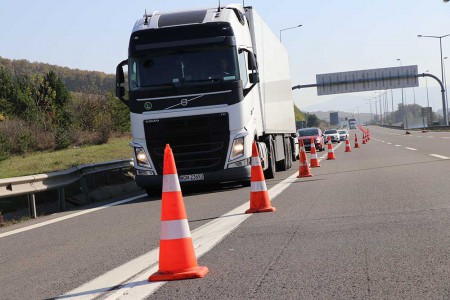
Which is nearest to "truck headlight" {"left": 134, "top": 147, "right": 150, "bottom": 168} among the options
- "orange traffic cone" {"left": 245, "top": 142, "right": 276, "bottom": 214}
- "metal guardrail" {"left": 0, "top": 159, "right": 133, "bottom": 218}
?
"metal guardrail" {"left": 0, "top": 159, "right": 133, "bottom": 218}

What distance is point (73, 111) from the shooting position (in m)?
59.8

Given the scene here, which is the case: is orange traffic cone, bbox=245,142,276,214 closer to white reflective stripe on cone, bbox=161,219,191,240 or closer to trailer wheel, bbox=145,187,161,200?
white reflective stripe on cone, bbox=161,219,191,240

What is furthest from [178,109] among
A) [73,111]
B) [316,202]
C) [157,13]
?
[73,111]

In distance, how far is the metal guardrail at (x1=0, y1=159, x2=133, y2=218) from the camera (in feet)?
38.1

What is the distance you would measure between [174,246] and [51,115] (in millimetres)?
63403

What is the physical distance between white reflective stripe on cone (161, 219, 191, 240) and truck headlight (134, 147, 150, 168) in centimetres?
804

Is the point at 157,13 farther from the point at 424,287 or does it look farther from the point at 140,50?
the point at 424,287

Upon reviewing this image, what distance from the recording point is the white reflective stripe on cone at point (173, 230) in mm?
5586

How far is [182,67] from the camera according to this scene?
1345 centimetres

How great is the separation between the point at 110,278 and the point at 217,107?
7.96m

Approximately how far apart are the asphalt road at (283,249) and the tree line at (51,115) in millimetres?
30889

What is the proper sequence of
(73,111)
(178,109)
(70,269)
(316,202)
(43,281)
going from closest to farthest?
(43,281), (70,269), (316,202), (178,109), (73,111)

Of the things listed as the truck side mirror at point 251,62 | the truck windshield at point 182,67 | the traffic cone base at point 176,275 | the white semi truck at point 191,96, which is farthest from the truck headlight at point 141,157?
the traffic cone base at point 176,275

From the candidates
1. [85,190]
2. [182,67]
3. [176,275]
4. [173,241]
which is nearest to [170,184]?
[173,241]
